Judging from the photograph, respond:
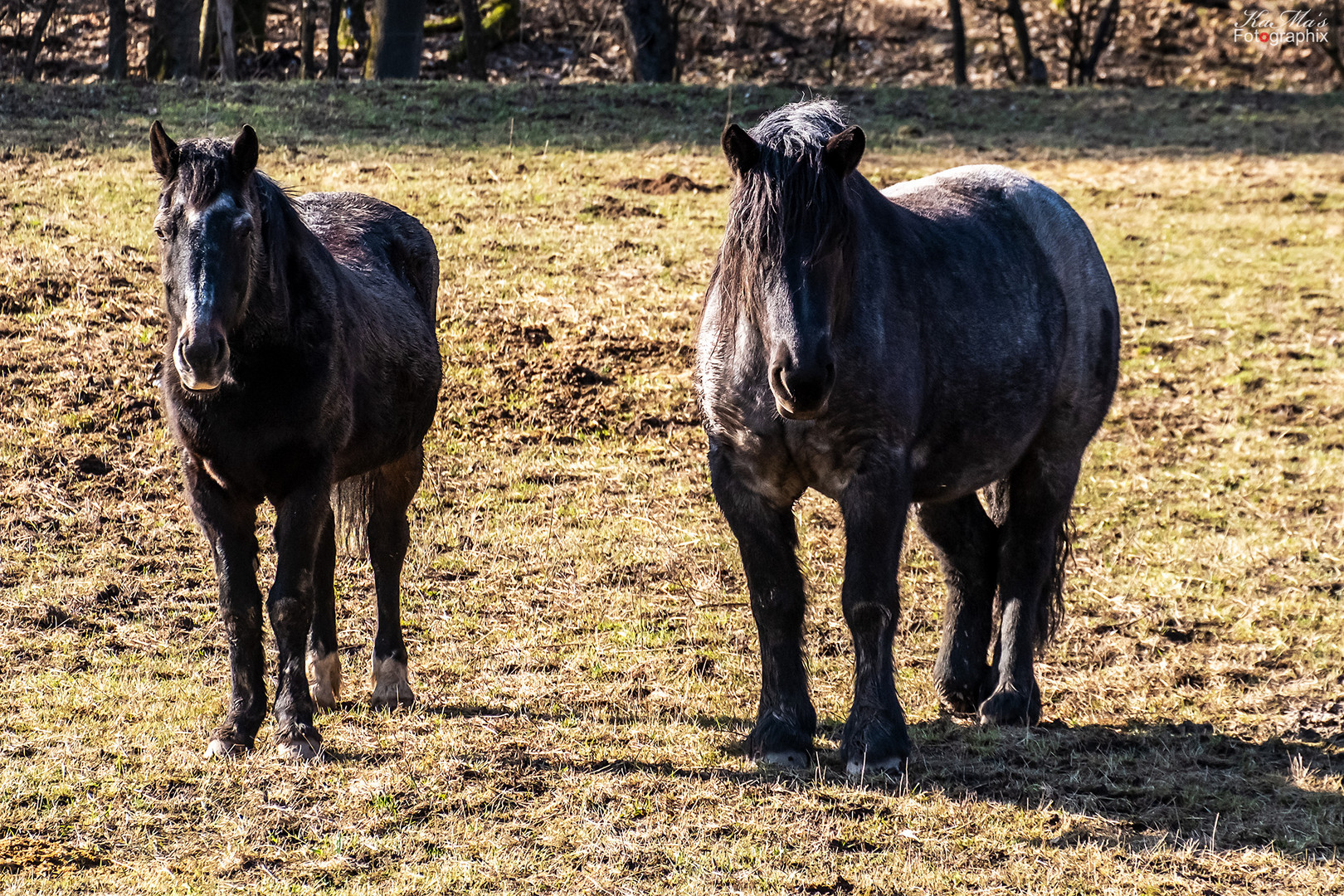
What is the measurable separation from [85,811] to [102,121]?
36.3ft

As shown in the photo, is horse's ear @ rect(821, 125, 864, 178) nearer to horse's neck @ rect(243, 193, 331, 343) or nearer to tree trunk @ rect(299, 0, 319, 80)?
horse's neck @ rect(243, 193, 331, 343)

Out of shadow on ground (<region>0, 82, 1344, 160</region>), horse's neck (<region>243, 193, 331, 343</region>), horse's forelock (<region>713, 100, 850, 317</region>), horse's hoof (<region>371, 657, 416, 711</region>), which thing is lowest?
horse's hoof (<region>371, 657, 416, 711</region>)

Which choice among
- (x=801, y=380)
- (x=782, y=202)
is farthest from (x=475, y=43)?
(x=801, y=380)

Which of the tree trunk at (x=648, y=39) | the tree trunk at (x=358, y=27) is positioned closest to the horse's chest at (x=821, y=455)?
the tree trunk at (x=648, y=39)

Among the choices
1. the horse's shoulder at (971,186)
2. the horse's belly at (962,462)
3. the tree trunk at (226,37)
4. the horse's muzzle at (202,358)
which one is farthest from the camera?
the tree trunk at (226,37)

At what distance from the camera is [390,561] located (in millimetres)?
6309

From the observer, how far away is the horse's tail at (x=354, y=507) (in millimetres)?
6324

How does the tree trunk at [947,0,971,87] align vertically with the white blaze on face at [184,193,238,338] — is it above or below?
above

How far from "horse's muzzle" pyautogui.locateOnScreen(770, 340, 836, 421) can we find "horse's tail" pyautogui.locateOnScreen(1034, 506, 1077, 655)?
2339mm

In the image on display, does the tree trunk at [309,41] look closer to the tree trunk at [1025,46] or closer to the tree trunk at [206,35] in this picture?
the tree trunk at [206,35]

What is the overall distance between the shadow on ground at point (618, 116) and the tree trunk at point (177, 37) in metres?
2.33

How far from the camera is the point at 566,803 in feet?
15.7

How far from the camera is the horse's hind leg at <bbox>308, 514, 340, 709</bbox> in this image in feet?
19.0

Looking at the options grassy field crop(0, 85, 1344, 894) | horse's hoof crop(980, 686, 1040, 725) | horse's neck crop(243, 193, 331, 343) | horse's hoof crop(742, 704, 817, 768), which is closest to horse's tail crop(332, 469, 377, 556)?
grassy field crop(0, 85, 1344, 894)
